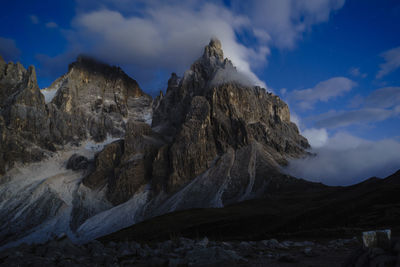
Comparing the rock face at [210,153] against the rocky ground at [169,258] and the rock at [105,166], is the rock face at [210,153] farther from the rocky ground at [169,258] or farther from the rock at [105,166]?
the rocky ground at [169,258]

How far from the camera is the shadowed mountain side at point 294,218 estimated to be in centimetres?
3293

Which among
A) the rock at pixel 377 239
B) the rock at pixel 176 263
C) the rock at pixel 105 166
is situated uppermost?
the rock at pixel 105 166

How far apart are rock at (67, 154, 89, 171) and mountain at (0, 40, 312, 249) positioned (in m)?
0.59

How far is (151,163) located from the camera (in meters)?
160

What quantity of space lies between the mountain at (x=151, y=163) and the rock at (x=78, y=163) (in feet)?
1.95

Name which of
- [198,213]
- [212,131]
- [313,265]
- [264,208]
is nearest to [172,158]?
[212,131]

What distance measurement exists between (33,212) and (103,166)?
137 feet

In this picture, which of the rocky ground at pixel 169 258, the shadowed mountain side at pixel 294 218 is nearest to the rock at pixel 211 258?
the rocky ground at pixel 169 258

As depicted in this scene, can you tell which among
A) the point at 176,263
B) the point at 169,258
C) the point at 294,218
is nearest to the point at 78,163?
the point at 294,218

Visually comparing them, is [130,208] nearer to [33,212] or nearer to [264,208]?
[33,212]

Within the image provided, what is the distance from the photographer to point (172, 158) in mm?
148875

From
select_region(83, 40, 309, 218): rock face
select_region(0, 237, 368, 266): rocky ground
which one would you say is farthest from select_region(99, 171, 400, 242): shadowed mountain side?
select_region(83, 40, 309, 218): rock face

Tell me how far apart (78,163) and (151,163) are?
175ft

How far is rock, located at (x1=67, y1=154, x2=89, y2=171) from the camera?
178 m
